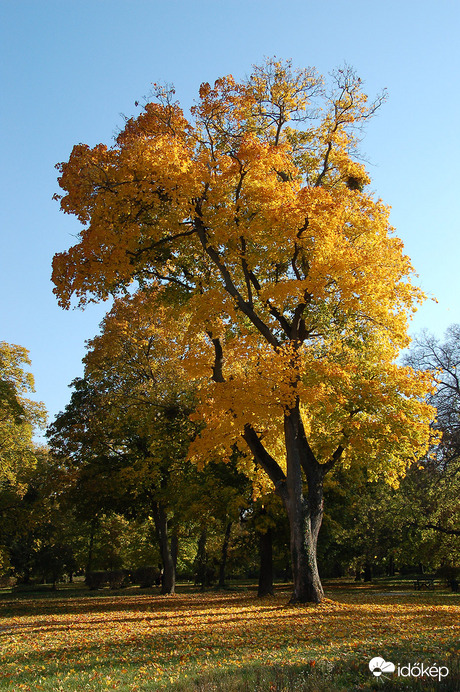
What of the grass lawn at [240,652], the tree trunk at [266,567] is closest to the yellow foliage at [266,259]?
the grass lawn at [240,652]

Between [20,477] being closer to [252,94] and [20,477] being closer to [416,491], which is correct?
[416,491]

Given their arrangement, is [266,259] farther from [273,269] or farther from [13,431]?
[13,431]

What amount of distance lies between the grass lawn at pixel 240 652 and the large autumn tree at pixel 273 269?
401 centimetres

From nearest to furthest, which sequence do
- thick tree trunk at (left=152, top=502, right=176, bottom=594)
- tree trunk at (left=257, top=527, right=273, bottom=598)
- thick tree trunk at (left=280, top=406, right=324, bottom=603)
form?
thick tree trunk at (left=280, top=406, right=324, bottom=603)
tree trunk at (left=257, top=527, right=273, bottom=598)
thick tree trunk at (left=152, top=502, right=176, bottom=594)

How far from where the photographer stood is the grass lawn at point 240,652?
16.9ft

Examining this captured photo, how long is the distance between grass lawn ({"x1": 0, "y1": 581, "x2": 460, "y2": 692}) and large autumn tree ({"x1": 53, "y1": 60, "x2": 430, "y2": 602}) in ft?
13.2

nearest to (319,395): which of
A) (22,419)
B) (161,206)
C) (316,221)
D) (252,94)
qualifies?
(316,221)

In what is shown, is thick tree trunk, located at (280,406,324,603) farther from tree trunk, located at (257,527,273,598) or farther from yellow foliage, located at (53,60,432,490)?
tree trunk, located at (257,527,273,598)

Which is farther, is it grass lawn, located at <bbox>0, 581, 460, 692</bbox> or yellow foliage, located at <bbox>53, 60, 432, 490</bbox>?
yellow foliage, located at <bbox>53, 60, 432, 490</bbox>

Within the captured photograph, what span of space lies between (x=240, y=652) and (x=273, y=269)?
39.5 ft

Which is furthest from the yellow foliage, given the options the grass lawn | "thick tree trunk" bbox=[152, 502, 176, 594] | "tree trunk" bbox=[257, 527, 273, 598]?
"thick tree trunk" bbox=[152, 502, 176, 594]

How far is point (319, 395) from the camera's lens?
1288cm

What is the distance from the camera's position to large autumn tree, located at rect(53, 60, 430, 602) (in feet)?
45.3

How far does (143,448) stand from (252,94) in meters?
15.9
